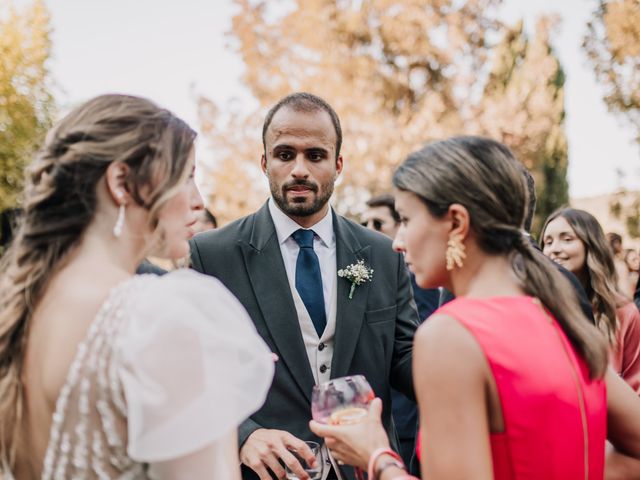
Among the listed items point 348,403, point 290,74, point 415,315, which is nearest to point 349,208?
point 290,74

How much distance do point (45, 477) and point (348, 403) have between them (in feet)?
3.14

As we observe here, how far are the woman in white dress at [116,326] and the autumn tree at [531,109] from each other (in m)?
16.4

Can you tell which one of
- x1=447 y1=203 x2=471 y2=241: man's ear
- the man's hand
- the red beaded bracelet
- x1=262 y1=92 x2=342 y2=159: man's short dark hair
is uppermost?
x1=262 y1=92 x2=342 y2=159: man's short dark hair

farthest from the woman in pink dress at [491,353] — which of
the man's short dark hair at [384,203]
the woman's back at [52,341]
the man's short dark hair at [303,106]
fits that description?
the man's short dark hair at [384,203]

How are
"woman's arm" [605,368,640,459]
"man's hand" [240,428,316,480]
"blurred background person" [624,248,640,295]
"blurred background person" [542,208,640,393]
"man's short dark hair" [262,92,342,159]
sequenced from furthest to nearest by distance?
"blurred background person" [624,248,640,295], "blurred background person" [542,208,640,393], "man's short dark hair" [262,92,342,159], "man's hand" [240,428,316,480], "woman's arm" [605,368,640,459]

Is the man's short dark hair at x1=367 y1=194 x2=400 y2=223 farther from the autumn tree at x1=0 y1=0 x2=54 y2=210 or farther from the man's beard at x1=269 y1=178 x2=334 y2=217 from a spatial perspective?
the autumn tree at x1=0 y1=0 x2=54 y2=210

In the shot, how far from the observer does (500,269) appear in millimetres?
1923

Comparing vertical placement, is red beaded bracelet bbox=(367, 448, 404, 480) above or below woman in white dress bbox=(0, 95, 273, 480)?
below

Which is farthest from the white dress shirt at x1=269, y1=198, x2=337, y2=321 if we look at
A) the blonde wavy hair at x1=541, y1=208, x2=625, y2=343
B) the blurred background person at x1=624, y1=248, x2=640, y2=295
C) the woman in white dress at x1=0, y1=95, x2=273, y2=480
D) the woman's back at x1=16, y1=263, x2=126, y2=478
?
the blurred background person at x1=624, y1=248, x2=640, y2=295

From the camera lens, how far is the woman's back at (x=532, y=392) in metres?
1.66

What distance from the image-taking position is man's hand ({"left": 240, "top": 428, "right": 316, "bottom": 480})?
238 cm

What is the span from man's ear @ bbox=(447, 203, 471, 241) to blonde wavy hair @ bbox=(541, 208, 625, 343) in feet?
10.2

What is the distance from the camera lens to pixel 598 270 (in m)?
4.61

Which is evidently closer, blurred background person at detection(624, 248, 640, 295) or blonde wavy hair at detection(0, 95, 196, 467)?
blonde wavy hair at detection(0, 95, 196, 467)
